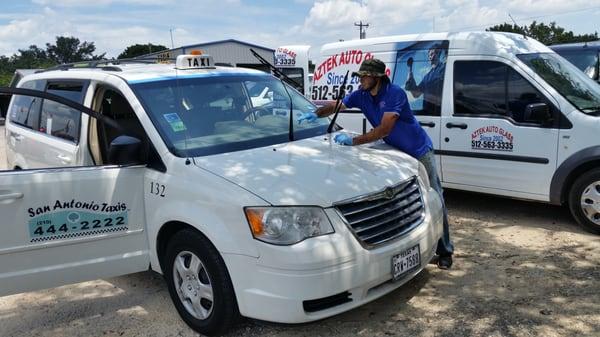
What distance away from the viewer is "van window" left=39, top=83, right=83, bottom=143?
4363mm

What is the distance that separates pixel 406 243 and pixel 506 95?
2.91 metres

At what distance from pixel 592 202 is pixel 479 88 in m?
1.63

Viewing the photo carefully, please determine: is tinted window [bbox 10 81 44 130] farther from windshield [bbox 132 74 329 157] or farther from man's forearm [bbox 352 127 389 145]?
man's forearm [bbox 352 127 389 145]

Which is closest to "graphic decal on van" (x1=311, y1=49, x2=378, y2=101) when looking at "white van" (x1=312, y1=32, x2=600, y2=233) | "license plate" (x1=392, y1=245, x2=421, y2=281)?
"white van" (x1=312, y1=32, x2=600, y2=233)

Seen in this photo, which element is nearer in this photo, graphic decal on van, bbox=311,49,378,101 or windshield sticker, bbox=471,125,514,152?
windshield sticker, bbox=471,125,514,152

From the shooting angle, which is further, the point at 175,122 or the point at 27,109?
the point at 27,109

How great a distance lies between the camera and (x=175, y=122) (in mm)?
3752

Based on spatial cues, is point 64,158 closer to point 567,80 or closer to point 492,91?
point 492,91

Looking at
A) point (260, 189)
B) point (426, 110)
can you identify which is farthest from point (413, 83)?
point (260, 189)

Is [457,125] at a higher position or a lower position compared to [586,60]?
lower

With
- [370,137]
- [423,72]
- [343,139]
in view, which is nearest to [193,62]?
[343,139]

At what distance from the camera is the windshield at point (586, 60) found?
8.55 meters

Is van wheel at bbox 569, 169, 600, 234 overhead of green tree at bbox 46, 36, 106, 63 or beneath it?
Result: beneath

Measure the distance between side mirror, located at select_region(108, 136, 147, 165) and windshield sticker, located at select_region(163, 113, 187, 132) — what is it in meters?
0.28
